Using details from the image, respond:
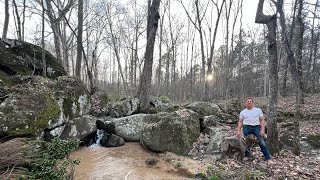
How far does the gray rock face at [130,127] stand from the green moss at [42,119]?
2.37 m

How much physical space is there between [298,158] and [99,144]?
20.7 ft

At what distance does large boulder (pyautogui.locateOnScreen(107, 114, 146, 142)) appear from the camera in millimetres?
8594

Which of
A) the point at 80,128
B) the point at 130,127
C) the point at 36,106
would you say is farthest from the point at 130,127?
the point at 36,106

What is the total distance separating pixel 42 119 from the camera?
6684 mm

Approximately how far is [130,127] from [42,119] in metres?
3.15

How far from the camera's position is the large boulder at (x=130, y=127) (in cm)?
859

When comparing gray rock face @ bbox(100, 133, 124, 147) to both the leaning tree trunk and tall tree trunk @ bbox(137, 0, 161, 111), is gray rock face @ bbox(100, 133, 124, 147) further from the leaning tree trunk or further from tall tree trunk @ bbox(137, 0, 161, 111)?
the leaning tree trunk

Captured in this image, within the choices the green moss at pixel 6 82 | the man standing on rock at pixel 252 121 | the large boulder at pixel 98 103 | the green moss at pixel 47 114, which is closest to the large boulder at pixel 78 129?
the green moss at pixel 47 114

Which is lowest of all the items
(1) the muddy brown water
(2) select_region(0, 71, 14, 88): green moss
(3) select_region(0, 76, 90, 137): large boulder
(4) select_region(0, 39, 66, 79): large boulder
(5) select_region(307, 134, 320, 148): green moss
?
(1) the muddy brown water

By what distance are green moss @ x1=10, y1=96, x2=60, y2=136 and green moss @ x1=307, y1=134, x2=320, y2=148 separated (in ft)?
28.4

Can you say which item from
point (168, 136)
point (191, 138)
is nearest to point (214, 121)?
point (191, 138)

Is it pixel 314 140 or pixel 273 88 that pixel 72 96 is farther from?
pixel 314 140

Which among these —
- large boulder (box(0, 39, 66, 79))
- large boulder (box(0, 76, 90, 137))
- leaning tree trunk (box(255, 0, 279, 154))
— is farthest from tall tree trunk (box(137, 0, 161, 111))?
leaning tree trunk (box(255, 0, 279, 154))

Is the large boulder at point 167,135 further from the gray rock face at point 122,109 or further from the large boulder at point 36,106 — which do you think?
the gray rock face at point 122,109
